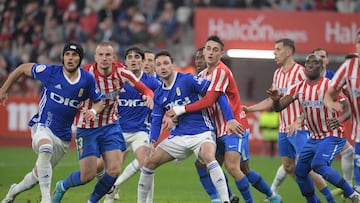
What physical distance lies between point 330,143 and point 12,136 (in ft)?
47.9

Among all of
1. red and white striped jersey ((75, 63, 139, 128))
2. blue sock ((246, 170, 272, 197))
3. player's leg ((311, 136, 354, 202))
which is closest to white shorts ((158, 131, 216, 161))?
red and white striped jersey ((75, 63, 139, 128))

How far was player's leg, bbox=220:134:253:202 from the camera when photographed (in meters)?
11.6

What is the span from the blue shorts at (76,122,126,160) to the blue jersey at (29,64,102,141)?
305 millimetres

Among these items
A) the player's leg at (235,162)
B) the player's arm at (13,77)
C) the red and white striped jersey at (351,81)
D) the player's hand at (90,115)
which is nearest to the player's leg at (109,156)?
the player's hand at (90,115)

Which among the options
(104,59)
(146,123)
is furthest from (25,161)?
(104,59)

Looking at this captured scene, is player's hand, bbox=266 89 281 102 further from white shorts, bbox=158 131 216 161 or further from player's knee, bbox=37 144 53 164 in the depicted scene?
player's knee, bbox=37 144 53 164

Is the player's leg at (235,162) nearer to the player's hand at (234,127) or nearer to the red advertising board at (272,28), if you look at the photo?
the player's hand at (234,127)

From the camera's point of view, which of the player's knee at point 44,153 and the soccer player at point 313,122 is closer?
the player's knee at point 44,153

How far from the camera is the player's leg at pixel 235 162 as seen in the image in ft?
38.2

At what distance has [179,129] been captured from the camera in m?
11.6

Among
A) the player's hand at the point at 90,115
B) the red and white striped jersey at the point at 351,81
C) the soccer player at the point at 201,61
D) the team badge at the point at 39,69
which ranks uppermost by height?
the soccer player at the point at 201,61

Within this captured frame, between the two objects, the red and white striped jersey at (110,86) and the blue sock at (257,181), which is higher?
the red and white striped jersey at (110,86)

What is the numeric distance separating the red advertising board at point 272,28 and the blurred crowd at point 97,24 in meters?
1.11

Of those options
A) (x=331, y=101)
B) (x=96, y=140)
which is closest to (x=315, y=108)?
(x=331, y=101)
